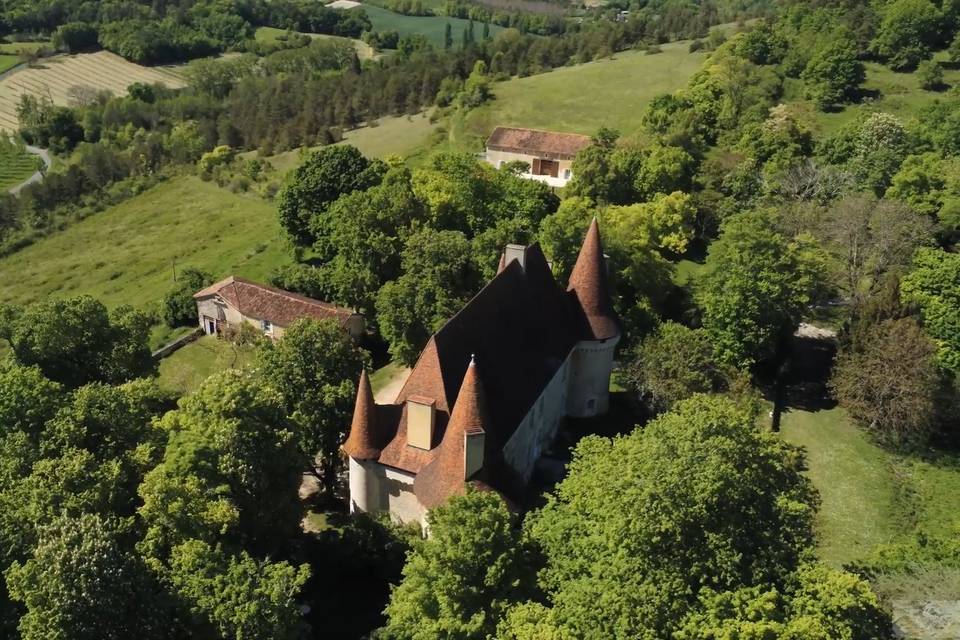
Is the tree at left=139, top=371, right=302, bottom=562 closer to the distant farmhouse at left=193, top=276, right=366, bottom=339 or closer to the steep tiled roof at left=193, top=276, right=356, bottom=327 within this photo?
the distant farmhouse at left=193, top=276, right=366, bottom=339

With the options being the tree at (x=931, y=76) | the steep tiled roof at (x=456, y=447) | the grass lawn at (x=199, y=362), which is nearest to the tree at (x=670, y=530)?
the steep tiled roof at (x=456, y=447)

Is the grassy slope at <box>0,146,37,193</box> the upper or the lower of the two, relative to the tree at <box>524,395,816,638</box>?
lower

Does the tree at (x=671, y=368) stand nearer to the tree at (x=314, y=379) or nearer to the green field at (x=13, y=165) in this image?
the tree at (x=314, y=379)

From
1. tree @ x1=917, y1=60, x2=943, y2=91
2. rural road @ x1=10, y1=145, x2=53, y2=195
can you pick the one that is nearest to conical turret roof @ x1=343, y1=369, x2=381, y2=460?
tree @ x1=917, y1=60, x2=943, y2=91

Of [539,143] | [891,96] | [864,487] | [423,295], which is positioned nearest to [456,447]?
[423,295]

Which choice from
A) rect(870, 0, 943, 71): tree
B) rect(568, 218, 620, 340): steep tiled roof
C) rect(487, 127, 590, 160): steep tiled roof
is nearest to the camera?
rect(568, 218, 620, 340): steep tiled roof

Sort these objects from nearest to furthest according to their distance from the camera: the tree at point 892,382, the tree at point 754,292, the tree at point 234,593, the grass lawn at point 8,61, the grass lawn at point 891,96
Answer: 1. the tree at point 234,593
2. the tree at point 892,382
3. the tree at point 754,292
4. the grass lawn at point 891,96
5. the grass lawn at point 8,61

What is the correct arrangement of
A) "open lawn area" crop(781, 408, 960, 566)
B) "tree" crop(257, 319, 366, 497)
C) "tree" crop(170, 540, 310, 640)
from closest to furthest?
"tree" crop(170, 540, 310, 640)
"tree" crop(257, 319, 366, 497)
"open lawn area" crop(781, 408, 960, 566)

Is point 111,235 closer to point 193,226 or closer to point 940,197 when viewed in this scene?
point 193,226
